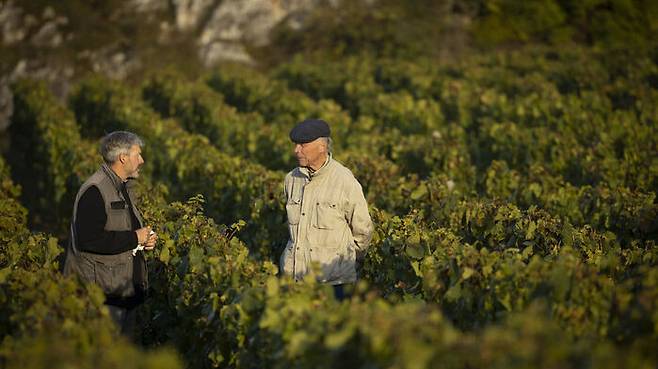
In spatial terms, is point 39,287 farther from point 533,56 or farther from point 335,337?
point 533,56

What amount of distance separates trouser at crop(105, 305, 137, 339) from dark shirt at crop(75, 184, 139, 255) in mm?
413

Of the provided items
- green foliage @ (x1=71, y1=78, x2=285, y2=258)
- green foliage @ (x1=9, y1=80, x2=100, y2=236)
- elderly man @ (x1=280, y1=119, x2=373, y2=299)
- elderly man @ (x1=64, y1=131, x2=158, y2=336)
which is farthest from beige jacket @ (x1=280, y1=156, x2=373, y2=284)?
green foliage @ (x1=9, y1=80, x2=100, y2=236)

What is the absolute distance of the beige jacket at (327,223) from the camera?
5754 millimetres

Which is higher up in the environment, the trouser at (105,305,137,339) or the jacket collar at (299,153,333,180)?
the jacket collar at (299,153,333,180)

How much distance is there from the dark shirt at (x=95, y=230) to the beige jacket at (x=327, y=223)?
1175mm

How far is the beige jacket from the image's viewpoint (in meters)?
5.75

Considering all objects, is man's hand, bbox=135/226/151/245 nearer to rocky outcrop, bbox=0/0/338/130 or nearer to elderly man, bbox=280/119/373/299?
elderly man, bbox=280/119/373/299

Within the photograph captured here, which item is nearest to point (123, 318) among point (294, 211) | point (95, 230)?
point (95, 230)

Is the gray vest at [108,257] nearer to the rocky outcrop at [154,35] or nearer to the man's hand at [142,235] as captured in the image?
the man's hand at [142,235]

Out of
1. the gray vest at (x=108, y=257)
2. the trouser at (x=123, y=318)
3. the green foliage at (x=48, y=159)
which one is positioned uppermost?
the gray vest at (x=108, y=257)

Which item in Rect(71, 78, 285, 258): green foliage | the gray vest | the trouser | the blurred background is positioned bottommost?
the blurred background

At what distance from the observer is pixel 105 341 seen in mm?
4516

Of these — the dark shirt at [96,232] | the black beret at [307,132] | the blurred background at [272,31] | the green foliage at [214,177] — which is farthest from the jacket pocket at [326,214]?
the blurred background at [272,31]

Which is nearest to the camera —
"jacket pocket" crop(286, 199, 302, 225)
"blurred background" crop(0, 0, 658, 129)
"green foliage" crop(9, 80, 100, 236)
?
"jacket pocket" crop(286, 199, 302, 225)
